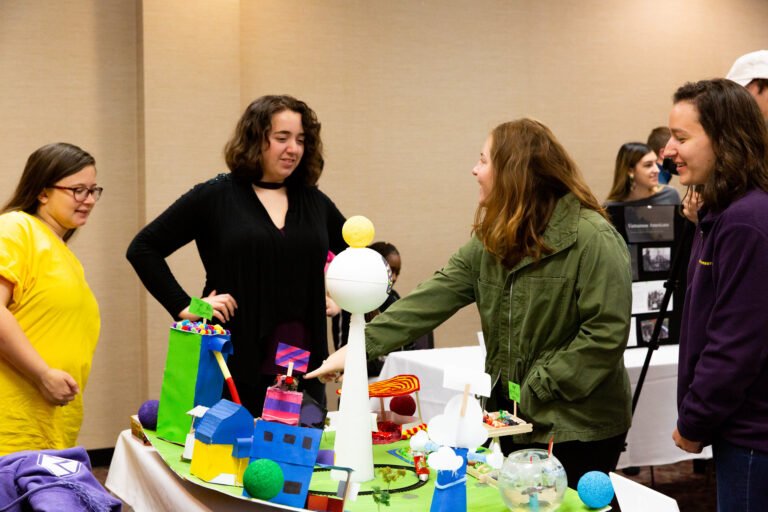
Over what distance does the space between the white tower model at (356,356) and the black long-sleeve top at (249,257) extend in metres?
0.63

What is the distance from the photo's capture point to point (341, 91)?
4.59 meters

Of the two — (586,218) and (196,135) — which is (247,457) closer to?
(586,218)

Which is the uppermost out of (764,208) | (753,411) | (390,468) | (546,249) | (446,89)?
(446,89)

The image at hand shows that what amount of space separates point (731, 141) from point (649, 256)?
1.67m

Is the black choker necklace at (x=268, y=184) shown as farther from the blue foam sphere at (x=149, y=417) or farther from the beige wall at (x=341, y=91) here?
the beige wall at (x=341, y=91)

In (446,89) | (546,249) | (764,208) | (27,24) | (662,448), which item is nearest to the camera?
(764,208)

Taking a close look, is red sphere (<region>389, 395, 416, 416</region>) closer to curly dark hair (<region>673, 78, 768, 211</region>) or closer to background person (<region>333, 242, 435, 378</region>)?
curly dark hair (<region>673, 78, 768, 211</region>)

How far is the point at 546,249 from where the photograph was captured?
75.9 inches

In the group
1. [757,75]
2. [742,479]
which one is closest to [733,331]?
[742,479]

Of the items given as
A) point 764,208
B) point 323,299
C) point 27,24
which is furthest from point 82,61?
point 764,208

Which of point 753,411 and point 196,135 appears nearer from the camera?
point 753,411

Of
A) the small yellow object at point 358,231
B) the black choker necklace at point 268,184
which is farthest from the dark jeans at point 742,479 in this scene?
the black choker necklace at point 268,184

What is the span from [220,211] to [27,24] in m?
2.27

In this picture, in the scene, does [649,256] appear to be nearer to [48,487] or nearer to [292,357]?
[292,357]
